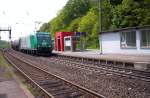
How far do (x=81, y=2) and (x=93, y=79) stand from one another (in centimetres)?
7710

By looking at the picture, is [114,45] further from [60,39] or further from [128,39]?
[60,39]

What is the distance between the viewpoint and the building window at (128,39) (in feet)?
109

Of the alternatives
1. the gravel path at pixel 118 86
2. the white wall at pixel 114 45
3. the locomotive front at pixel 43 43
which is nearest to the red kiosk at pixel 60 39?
the locomotive front at pixel 43 43

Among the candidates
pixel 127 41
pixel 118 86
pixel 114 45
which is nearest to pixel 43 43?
pixel 114 45

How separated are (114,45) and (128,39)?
266cm

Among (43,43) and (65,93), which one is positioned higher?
(43,43)

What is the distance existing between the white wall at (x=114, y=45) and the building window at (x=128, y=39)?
0.50 m

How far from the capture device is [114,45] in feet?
119

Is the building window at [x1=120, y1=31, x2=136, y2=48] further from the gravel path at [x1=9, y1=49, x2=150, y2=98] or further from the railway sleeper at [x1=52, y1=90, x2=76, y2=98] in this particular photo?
the railway sleeper at [x1=52, y1=90, x2=76, y2=98]

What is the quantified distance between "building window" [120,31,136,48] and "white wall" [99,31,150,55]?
19.9 inches

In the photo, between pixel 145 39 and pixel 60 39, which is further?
pixel 60 39

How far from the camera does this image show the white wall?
106 ft

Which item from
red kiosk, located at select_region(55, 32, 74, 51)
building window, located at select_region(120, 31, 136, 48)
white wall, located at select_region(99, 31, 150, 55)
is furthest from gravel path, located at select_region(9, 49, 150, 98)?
red kiosk, located at select_region(55, 32, 74, 51)

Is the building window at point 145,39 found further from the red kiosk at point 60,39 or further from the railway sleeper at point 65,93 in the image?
the red kiosk at point 60,39
